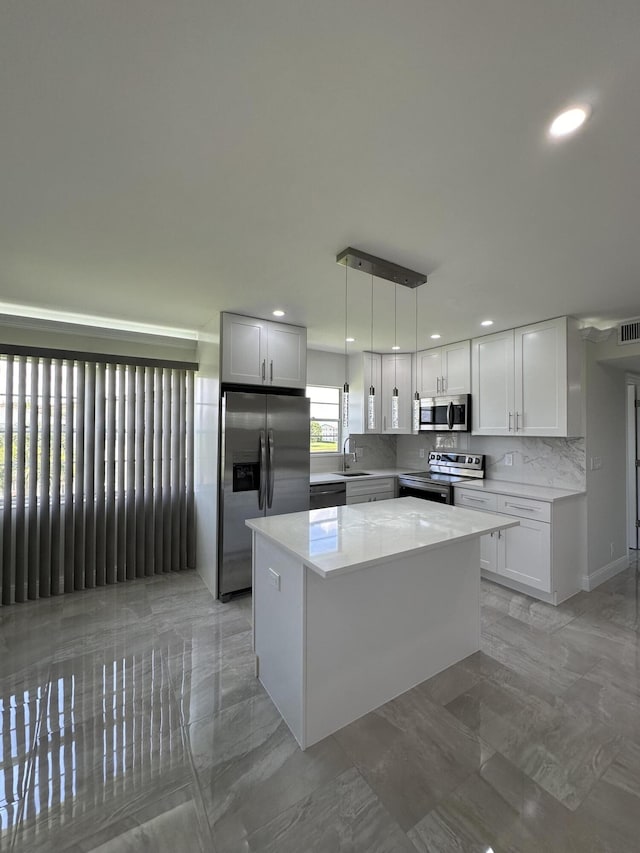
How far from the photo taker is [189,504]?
4.15 meters

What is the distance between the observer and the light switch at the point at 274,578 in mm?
2037

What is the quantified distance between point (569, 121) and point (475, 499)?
10.9 ft

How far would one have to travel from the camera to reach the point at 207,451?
3619 mm

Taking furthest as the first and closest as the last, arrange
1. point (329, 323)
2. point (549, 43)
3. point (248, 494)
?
point (329, 323)
point (248, 494)
point (549, 43)

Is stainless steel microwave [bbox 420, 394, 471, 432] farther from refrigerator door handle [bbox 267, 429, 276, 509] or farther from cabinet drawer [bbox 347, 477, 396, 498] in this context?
refrigerator door handle [bbox 267, 429, 276, 509]

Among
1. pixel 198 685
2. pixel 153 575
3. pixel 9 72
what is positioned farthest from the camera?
pixel 153 575

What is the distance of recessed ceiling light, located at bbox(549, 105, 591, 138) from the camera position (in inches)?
46.4

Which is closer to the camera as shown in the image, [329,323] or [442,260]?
[442,260]

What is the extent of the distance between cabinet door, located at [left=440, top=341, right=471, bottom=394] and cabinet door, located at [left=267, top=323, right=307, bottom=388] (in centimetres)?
185

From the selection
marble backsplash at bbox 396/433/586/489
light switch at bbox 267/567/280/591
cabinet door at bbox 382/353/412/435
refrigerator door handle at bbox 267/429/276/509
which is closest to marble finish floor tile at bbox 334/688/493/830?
light switch at bbox 267/567/280/591

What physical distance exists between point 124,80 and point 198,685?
287 cm

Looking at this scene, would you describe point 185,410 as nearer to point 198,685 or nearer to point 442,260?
point 198,685

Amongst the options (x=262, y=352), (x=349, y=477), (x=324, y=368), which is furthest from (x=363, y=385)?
(x=262, y=352)

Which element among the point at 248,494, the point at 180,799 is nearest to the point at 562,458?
the point at 248,494
